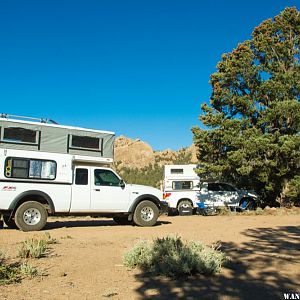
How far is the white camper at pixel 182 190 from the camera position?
21266 mm

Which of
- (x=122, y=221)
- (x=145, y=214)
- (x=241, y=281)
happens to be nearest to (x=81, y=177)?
(x=145, y=214)

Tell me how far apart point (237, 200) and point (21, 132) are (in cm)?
1344

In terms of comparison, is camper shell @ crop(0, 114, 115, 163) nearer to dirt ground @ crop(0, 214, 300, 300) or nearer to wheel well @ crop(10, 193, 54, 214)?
wheel well @ crop(10, 193, 54, 214)

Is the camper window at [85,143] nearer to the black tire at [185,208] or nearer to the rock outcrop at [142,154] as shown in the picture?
the black tire at [185,208]

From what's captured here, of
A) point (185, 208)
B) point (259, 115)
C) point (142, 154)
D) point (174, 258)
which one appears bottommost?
point (174, 258)

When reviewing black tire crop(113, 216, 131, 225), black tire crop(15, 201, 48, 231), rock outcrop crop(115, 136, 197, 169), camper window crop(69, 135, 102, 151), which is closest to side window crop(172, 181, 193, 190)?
black tire crop(113, 216, 131, 225)

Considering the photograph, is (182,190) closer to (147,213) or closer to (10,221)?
(147,213)

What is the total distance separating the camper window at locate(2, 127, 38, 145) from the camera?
11.3 m

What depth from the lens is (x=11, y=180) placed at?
11.2 m

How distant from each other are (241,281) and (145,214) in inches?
317

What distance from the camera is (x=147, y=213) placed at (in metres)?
13.2

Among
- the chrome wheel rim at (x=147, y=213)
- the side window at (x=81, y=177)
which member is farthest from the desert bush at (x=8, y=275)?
the chrome wheel rim at (x=147, y=213)

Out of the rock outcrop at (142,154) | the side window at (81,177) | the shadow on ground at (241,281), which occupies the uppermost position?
the rock outcrop at (142,154)

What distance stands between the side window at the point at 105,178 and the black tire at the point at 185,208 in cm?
894
